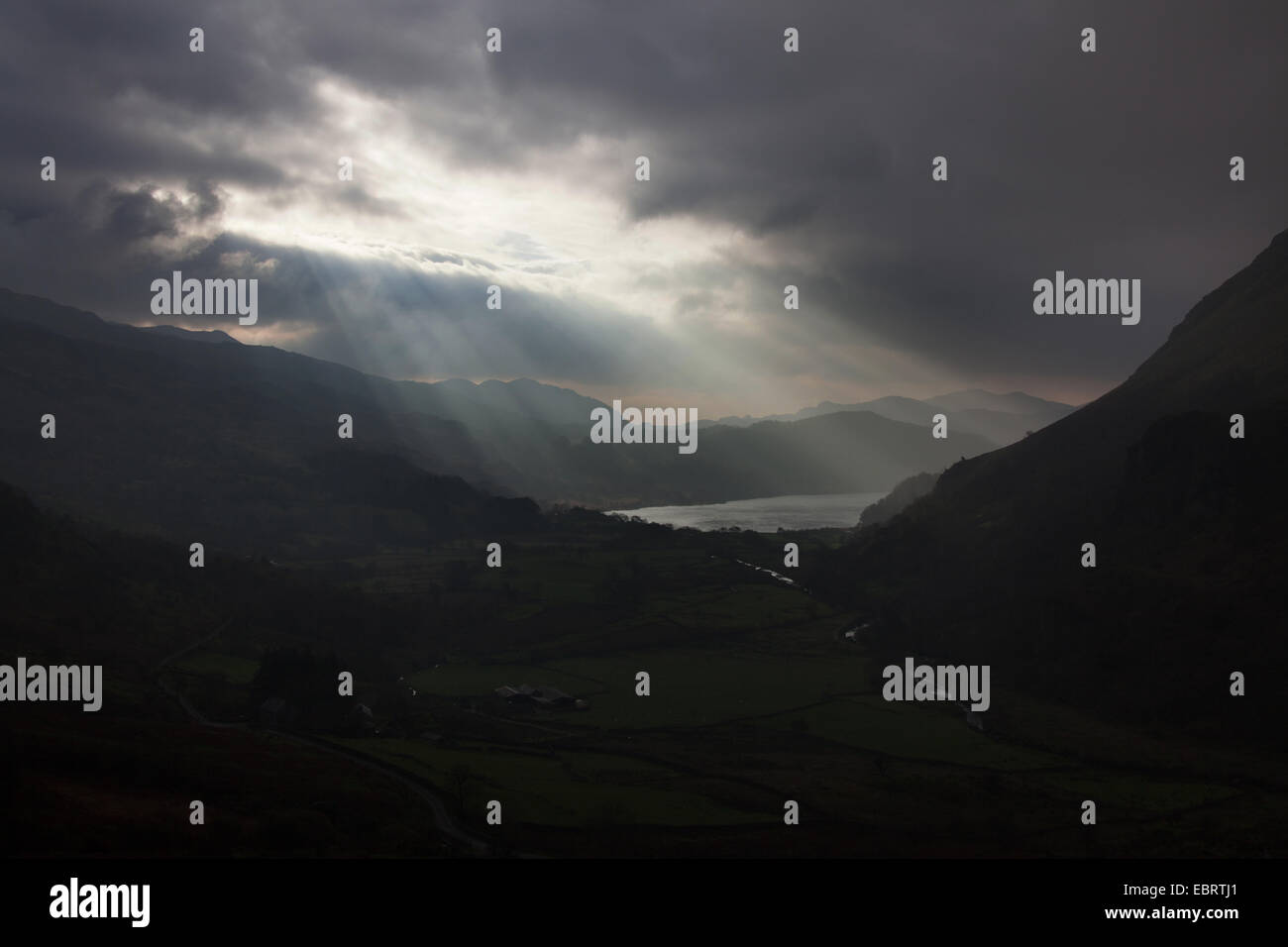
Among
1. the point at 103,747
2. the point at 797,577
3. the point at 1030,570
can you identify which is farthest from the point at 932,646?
the point at 103,747

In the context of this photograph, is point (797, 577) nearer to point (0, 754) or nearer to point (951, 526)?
point (951, 526)

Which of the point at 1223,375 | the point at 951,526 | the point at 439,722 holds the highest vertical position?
the point at 1223,375

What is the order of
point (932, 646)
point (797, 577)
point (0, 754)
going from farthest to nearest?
point (797, 577) < point (932, 646) < point (0, 754)
